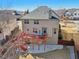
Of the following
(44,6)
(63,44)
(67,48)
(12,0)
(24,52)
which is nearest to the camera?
(12,0)

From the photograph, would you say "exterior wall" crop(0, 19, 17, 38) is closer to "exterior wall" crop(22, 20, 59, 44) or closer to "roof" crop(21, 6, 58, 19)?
"exterior wall" crop(22, 20, 59, 44)

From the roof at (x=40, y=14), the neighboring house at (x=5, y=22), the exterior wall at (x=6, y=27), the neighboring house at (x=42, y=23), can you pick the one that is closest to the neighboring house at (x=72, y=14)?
the roof at (x=40, y=14)

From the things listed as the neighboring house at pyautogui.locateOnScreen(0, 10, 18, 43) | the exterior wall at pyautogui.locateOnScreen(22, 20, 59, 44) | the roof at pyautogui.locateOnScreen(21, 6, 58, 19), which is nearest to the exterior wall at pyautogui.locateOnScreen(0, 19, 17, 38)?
the neighboring house at pyautogui.locateOnScreen(0, 10, 18, 43)

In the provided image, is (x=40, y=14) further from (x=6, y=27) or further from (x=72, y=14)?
(x=72, y=14)

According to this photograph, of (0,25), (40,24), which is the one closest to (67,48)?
(40,24)

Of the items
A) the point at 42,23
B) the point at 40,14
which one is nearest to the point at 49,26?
the point at 42,23

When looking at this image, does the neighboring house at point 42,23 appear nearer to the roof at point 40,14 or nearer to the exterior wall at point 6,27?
the roof at point 40,14

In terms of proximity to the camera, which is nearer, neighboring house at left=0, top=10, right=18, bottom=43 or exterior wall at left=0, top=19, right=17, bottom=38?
neighboring house at left=0, top=10, right=18, bottom=43

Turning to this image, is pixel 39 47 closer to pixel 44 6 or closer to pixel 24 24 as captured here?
pixel 24 24
